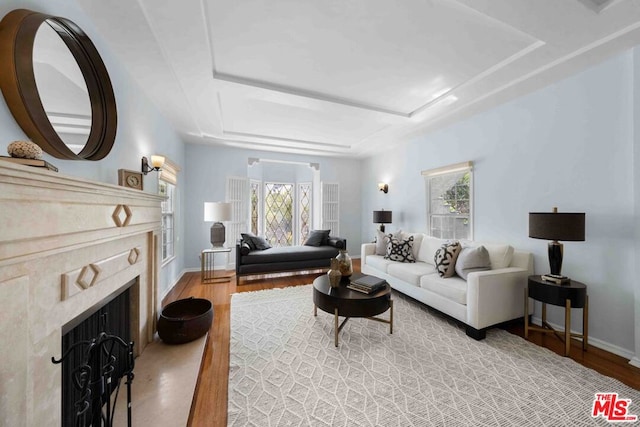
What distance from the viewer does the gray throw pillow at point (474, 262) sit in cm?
262

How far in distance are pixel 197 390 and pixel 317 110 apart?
3249 mm

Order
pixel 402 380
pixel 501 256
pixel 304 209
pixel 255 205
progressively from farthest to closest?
pixel 304 209
pixel 255 205
pixel 501 256
pixel 402 380

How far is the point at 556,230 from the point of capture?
206cm

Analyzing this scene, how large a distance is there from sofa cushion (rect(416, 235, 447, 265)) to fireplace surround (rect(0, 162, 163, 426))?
3507 mm

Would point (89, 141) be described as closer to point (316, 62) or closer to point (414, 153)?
point (316, 62)

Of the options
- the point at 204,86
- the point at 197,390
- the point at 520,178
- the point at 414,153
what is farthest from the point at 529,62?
the point at 197,390

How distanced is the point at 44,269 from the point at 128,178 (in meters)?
1.39

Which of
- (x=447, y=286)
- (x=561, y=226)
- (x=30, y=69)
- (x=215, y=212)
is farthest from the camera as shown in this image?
(x=215, y=212)

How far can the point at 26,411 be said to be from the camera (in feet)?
2.72

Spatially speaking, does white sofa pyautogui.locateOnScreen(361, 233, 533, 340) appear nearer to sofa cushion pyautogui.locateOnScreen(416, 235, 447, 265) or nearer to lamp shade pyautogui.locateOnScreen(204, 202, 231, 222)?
sofa cushion pyautogui.locateOnScreen(416, 235, 447, 265)

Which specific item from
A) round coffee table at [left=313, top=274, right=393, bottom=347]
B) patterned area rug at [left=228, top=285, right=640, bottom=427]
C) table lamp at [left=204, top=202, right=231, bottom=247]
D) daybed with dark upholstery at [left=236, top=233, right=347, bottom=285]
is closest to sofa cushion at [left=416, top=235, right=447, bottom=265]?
patterned area rug at [left=228, top=285, right=640, bottom=427]

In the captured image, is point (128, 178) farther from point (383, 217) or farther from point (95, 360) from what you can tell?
point (383, 217)

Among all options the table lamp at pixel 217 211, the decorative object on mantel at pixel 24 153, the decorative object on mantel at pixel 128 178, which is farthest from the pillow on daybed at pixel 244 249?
the decorative object on mantel at pixel 24 153

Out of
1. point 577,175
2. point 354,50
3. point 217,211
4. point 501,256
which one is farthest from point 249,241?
point 577,175
